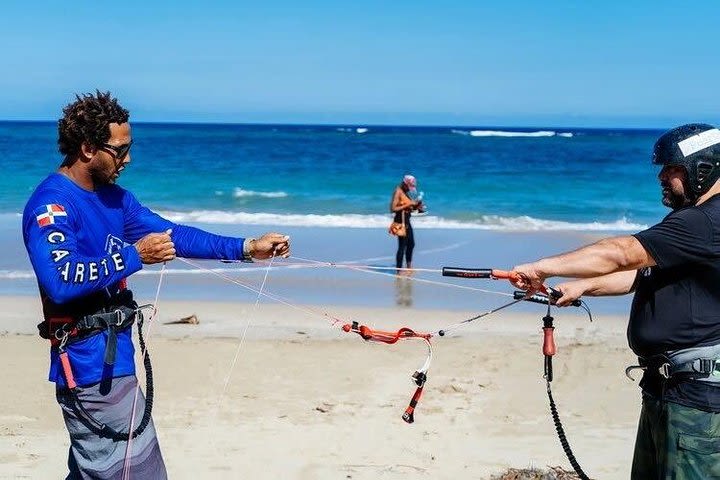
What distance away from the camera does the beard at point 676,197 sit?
366 centimetres

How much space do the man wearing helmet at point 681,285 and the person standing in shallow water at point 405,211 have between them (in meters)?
10.1

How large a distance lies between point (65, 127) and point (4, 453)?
3.48 metres

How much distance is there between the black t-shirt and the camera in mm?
3475

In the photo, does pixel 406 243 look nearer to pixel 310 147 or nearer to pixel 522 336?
pixel 522 336

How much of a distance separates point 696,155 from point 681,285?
0.52m

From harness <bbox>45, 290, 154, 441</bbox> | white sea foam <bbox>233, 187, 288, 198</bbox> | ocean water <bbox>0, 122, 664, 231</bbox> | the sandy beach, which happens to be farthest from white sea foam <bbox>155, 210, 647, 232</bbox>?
harness <bbox>45, 290, 154, 441</bbox>

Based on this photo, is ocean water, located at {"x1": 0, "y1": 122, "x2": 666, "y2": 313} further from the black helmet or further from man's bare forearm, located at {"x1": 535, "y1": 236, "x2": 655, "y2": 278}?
man's bare forearm, located at {"x1": 535, "y1": 236, "x2": 655, "y2": 278}

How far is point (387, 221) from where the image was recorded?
76.2ft

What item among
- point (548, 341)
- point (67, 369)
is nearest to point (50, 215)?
point (67, 369)

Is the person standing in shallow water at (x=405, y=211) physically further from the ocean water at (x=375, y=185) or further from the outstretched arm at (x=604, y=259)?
the outstretched arm at (x=604, y=259)

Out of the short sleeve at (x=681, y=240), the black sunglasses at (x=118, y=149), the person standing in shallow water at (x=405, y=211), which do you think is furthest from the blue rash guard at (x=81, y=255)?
the person standing in shallow water at (x=405, y=211)

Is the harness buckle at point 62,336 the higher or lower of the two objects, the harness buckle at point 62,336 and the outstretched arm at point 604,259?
the lower

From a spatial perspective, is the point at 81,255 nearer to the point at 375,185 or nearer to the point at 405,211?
the point at 405,211

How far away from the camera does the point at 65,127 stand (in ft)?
12.0
